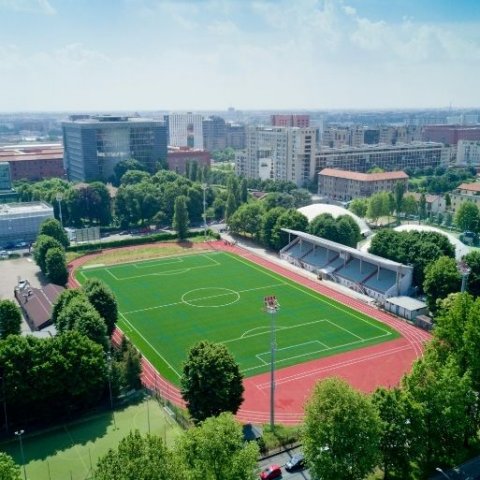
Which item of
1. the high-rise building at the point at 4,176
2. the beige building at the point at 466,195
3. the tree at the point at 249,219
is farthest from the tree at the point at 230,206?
the high-rise building at the point at 4,176

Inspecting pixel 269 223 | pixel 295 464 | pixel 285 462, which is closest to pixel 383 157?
pixel 269 223

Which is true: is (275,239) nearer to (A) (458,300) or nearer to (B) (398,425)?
(A) (458,300)

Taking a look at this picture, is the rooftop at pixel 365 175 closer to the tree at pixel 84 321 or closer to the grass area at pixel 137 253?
the grass area at pixel 137 253

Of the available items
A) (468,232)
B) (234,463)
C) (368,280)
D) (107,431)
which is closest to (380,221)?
(468,232)

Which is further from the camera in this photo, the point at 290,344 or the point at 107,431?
the point at 290,344

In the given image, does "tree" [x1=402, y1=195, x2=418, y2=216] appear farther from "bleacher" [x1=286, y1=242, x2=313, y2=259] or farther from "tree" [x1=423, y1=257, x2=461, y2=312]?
"tree" [x1=423, y1=257, x2=461, y2=312]

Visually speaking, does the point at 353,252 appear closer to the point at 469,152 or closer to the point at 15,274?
the point at 15,274
